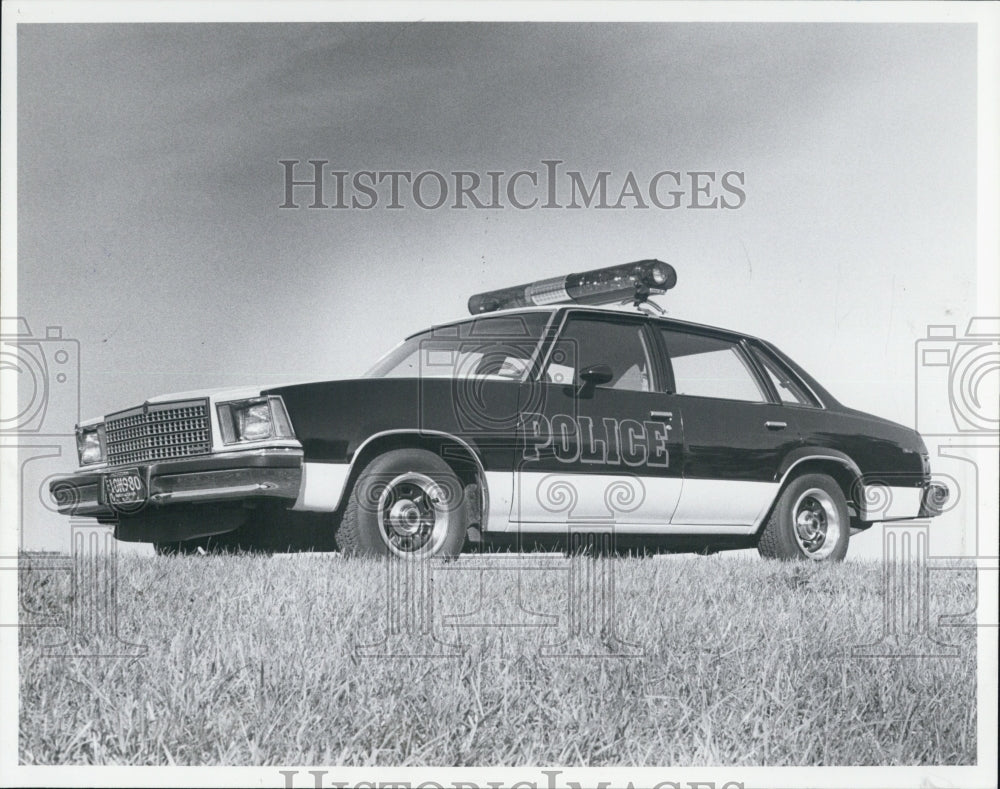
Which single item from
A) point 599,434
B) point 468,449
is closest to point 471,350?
point 468,449

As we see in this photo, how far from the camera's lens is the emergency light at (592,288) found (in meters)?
4.11

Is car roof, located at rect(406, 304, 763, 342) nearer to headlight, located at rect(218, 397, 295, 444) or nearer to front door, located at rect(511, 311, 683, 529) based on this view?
front door, located at rect(511, 311, 683, 529)

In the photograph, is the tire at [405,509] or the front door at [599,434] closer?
the tire at [405,509]

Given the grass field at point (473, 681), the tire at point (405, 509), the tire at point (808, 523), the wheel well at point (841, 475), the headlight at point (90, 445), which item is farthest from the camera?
the wheel well at point (841, 475)

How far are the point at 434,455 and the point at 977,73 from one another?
2702 mm

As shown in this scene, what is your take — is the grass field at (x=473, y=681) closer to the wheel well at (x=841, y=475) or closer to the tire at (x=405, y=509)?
the tire at (x=405, y=509)

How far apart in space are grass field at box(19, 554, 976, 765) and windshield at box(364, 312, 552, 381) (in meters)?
0.95

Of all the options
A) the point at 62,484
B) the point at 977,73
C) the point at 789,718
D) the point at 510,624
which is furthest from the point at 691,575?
the point at 62,484

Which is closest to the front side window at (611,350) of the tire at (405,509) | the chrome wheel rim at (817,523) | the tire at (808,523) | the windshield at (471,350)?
the windshield at (471,350)

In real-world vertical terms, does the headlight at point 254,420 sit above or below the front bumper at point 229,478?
above

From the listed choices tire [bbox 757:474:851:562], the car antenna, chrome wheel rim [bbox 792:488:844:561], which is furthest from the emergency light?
chrome wheel rim [bbox 792:488:844:561]

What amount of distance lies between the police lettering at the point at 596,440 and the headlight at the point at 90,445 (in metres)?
1.88

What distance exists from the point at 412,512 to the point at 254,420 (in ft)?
2.64

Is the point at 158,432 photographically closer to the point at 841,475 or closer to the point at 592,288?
the point at 592,288
